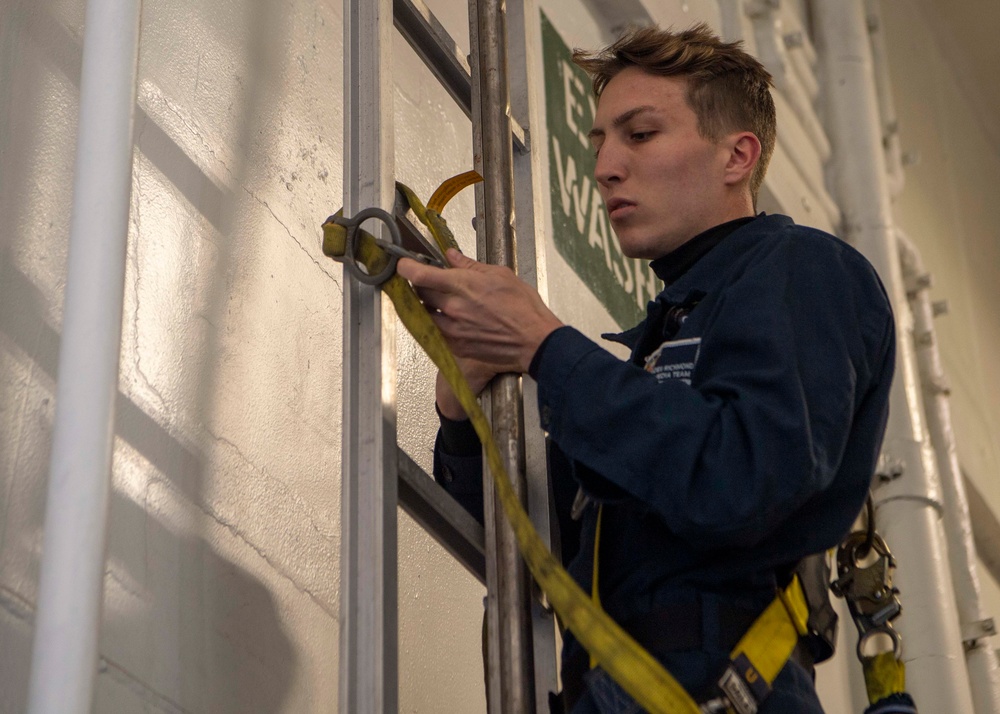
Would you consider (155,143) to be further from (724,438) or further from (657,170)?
(724,438)

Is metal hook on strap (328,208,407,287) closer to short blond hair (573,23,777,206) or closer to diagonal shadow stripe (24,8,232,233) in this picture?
diagonal shadow stripe (24,8,232,233)

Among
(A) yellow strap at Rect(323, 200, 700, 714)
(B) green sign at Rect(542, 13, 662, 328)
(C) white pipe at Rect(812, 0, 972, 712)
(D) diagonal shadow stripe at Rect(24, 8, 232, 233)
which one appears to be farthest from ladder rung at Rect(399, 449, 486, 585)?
(C) white pipe at Rect(812, 0, 972, 712)

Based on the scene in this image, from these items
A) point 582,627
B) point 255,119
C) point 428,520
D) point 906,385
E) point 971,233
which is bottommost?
point 582,627

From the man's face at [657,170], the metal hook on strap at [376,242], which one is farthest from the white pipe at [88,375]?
the man's face at [657,170]

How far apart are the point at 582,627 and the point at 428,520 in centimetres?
34

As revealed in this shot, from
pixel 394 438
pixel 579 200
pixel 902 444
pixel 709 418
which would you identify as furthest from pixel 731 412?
pixel 902 444

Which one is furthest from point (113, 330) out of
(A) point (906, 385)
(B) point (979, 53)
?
(B) point (979, 53)

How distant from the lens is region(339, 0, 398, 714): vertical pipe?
1.33m

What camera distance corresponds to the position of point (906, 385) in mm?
4582

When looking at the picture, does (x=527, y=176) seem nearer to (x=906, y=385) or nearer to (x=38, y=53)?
(x=38, y=53)

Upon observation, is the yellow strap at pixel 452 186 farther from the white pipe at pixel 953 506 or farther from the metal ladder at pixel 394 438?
the white pipe at pixel 953 506

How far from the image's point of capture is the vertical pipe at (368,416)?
4.36ft

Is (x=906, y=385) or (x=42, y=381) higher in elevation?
(x=906, y=385)

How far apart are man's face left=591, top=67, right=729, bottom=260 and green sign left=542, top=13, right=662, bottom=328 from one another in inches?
47.2
